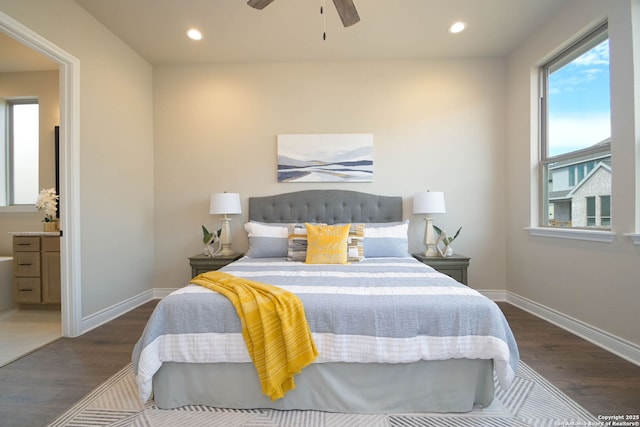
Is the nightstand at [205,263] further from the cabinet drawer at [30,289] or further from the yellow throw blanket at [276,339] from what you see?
the cabinet drawer at [30,289]

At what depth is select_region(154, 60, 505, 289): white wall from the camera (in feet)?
11.2

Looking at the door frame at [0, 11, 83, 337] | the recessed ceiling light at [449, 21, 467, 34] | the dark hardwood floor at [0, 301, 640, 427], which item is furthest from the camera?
the recessed ceiling light at [449, 21, 467, 34]

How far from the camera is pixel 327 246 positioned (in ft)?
8.49

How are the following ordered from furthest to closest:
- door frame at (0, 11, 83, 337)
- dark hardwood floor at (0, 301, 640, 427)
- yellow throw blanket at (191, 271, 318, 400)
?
door frame at (0, 11, 83, 337), dark hardwood floor at (0, 301, 640, 427), yellow throw blanket at (191, 271, 318, 400)

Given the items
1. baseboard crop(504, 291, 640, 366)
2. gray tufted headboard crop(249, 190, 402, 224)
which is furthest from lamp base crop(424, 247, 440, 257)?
baseboard crop(504, 291, 640, 366)

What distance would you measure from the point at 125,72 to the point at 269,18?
5.85 ft

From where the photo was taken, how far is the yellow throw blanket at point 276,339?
1423 millimetres

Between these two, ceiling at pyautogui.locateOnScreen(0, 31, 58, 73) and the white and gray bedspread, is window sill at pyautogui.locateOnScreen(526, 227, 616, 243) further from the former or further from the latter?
ceiling at pyautogui.locateOnScreen(0, 31, 58, 73)

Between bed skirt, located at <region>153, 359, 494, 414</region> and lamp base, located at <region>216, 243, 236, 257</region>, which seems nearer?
bed skirt, located at <region>153, 359, 494, 414</region>

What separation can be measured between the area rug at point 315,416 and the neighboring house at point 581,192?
5.44 ft

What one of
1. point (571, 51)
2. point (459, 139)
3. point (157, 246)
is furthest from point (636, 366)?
point (157, 246)

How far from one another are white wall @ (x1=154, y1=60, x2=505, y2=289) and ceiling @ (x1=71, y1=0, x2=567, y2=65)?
20cm

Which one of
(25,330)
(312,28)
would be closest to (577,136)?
(312,28)

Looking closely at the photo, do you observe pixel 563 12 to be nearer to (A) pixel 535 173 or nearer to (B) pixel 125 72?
(A) pixel 535 173
